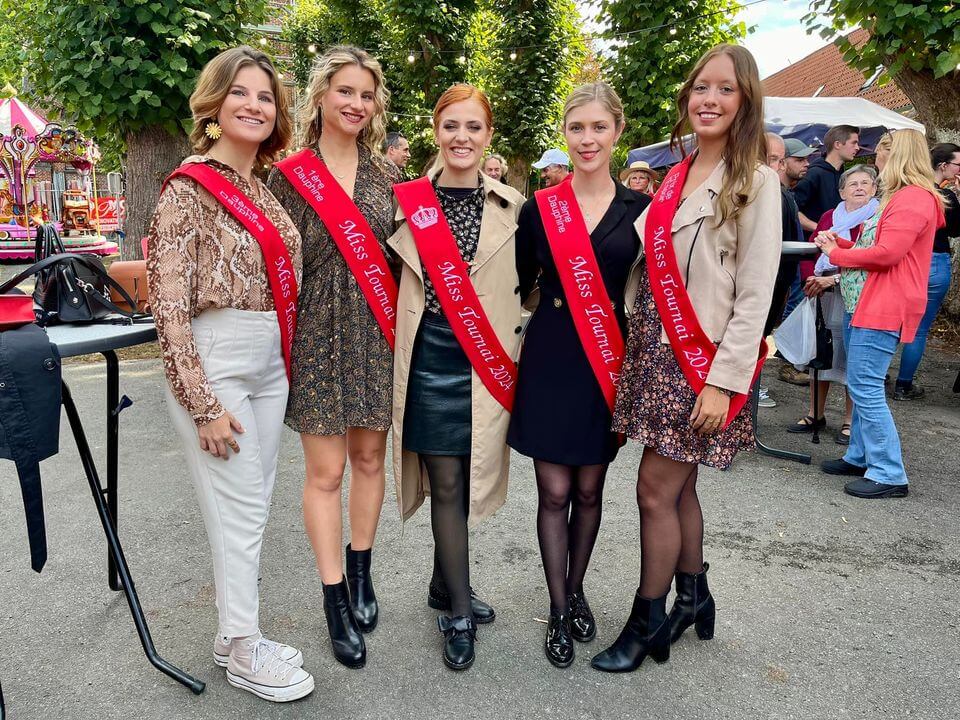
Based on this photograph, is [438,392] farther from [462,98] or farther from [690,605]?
[690,605]

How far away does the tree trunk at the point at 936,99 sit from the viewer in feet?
23.9

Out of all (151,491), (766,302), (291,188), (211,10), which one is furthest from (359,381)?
(211,10)

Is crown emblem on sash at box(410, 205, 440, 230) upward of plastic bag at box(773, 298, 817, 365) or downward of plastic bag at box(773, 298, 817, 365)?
upward

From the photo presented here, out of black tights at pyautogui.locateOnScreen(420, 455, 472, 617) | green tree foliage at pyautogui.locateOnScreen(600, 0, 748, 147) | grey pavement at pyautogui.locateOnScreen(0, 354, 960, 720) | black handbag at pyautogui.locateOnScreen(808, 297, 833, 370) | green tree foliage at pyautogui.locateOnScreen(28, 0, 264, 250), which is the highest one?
green tree foliage at pyautogui.locateOnScreen(600, 0, 748, 147)

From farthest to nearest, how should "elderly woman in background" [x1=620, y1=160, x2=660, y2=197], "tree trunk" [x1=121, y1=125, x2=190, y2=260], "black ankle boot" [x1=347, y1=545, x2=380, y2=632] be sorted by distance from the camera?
"elderly woman in background" [x1=620, y1=160, x2=660, y2=197], "tree trunk" [x1=121, y1=125, x2=190, y2=260], "black ankle boot" [x1=347, y1=545, x2=380, y2=632]

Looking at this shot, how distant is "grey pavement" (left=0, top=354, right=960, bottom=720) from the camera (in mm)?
2326

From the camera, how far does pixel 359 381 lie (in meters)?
2.52

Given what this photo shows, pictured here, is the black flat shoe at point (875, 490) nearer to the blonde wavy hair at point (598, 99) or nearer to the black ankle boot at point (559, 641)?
the black ankle boot at point (559, 641)

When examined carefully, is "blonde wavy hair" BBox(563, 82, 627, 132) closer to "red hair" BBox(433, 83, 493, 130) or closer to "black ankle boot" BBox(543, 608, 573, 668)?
"red hair" BBox(433, 83, 493, 130)

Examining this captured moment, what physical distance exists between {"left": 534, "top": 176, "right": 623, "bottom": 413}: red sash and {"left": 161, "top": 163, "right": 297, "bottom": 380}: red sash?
85 cm

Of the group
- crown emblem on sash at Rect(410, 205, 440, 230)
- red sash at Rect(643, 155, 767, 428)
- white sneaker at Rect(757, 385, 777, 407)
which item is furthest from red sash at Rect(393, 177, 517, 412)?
white sneaker at Rect(757, 385, 777, 407)

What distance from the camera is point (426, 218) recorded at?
243cm

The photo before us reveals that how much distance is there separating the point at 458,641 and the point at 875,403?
2.84 m

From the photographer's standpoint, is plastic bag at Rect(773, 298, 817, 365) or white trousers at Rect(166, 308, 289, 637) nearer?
white trousers at Rect(166, 308, 289, 637)
